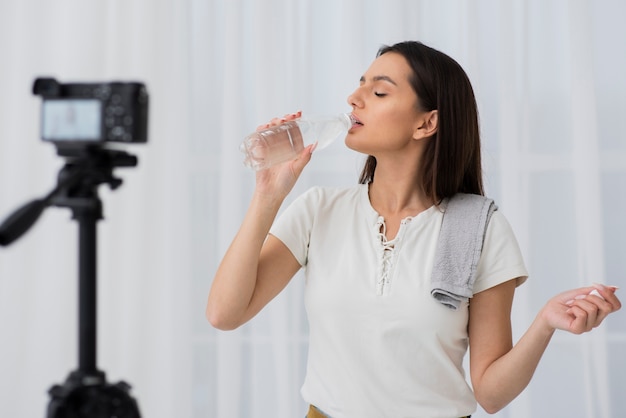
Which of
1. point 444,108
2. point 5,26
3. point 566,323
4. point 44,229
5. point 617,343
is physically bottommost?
point 617,343

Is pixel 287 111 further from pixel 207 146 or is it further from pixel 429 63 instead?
pixel 429 63

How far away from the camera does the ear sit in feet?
5.29

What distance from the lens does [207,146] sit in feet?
8.61

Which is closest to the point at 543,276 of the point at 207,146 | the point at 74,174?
the point at 207,146

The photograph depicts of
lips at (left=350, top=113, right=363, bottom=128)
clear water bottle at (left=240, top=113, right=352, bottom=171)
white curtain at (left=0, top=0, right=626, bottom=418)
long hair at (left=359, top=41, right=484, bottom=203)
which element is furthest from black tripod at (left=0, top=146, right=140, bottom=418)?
white curtain at (left=0, top=0, right=626, bottom=418)

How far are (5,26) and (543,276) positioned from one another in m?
1.83

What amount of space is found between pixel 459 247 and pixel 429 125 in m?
0.24

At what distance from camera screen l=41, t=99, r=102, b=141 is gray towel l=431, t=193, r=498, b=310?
28.8 inches

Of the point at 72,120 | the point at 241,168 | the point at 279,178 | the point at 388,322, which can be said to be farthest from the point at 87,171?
the point at 241,168

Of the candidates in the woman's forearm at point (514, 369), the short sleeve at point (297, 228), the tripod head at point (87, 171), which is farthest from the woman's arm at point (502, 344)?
the tripod head at point (87, 171)

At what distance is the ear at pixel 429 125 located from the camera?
1.61 meters

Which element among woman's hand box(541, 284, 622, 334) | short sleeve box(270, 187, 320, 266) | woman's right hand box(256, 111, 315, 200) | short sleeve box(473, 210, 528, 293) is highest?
woman's right hand box(256, 111, 315, 200)

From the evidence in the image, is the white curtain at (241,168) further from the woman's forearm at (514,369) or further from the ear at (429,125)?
the woman's forearm at (514,369)

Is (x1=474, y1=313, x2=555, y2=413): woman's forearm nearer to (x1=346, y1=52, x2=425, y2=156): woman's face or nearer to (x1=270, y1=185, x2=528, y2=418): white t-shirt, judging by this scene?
(x1=270, y1=185, x2=528, y2=418): white t-shirt
